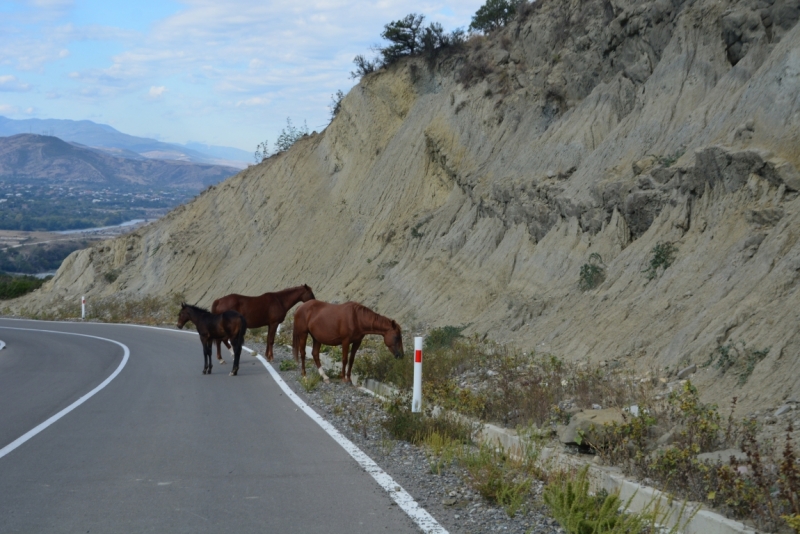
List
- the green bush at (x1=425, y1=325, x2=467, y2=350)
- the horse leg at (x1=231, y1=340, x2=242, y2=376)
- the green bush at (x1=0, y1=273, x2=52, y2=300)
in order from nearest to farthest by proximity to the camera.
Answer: the horse leg at (x1=231, y1=340, x2=242, y2=376)
the green bush at (x1=425, y1=325, x2=467, y2=350)
the green bush at (x1=0, y1=273, x2=52, y2=300)

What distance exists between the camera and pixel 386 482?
757 centimetres

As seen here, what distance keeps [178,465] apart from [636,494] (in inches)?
180

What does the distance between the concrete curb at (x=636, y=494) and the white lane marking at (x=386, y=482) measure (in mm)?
1365

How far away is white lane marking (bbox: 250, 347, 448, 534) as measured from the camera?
6352 millimetres

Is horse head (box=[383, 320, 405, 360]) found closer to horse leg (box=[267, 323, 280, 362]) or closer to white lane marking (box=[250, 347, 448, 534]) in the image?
white lane marking (box=[250, 347, 448, 534])

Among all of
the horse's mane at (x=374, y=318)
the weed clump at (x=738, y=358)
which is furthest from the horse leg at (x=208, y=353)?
the weed clump at (x=738, y=358)

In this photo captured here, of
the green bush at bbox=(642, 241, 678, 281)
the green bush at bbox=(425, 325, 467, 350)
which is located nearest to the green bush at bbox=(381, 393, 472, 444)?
the green bush at bbox=(642, 241, 678, 281)

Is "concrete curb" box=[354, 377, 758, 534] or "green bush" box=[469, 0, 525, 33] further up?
"green bush" box=[469, 0, 525, 33]

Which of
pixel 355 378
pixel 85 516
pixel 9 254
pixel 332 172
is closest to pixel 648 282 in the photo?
pixel 355 378

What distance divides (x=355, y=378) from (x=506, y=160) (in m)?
12.8

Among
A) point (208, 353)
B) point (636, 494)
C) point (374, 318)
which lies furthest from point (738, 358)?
point (208, 353)

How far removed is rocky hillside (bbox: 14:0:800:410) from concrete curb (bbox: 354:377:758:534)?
268 cm

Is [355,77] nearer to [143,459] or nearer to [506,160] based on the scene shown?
[506,160]

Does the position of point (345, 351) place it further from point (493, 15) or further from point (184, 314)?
point (493, 15)
